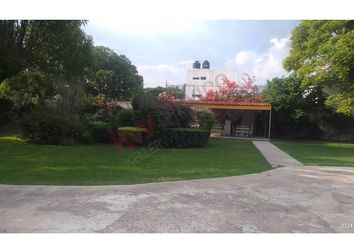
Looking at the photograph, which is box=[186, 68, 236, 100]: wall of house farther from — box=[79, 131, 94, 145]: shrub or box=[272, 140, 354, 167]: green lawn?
box=[79, 131, 94, 145]: shrub

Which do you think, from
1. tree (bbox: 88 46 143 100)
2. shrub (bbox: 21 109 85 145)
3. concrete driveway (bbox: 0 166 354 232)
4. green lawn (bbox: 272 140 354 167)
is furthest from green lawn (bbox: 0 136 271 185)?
tree (bbox: 88 46 143 100)

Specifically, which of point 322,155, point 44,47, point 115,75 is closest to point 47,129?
point 44,47

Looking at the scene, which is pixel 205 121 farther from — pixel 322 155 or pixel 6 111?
pixel 6 111

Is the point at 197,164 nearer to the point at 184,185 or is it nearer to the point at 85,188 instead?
the point at 184,185

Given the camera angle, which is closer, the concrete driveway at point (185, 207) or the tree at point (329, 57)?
the concrete driveway at point (185, 207)

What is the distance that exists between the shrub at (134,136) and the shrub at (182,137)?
767 millimetres

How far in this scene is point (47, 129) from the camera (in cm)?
1323

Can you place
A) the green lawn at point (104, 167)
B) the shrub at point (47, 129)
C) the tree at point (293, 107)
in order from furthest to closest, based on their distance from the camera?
the tree at point (293, 107) → the shrub at point (47, 129) → the green lawn at point (104, 167)

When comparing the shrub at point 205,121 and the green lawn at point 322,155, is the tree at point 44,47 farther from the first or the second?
the green lawn at point 322,155

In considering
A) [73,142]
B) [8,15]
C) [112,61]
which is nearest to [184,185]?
[8,15]

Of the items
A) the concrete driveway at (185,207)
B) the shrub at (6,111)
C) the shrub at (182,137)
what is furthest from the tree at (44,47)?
the concrete driveway at (185,207)

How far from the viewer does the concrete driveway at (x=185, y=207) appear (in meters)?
4.11

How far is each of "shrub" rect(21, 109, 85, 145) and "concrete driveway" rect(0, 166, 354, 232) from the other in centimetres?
747

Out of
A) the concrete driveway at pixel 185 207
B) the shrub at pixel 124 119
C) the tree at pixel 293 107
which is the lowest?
the concrete driveway at pixel 185 207
